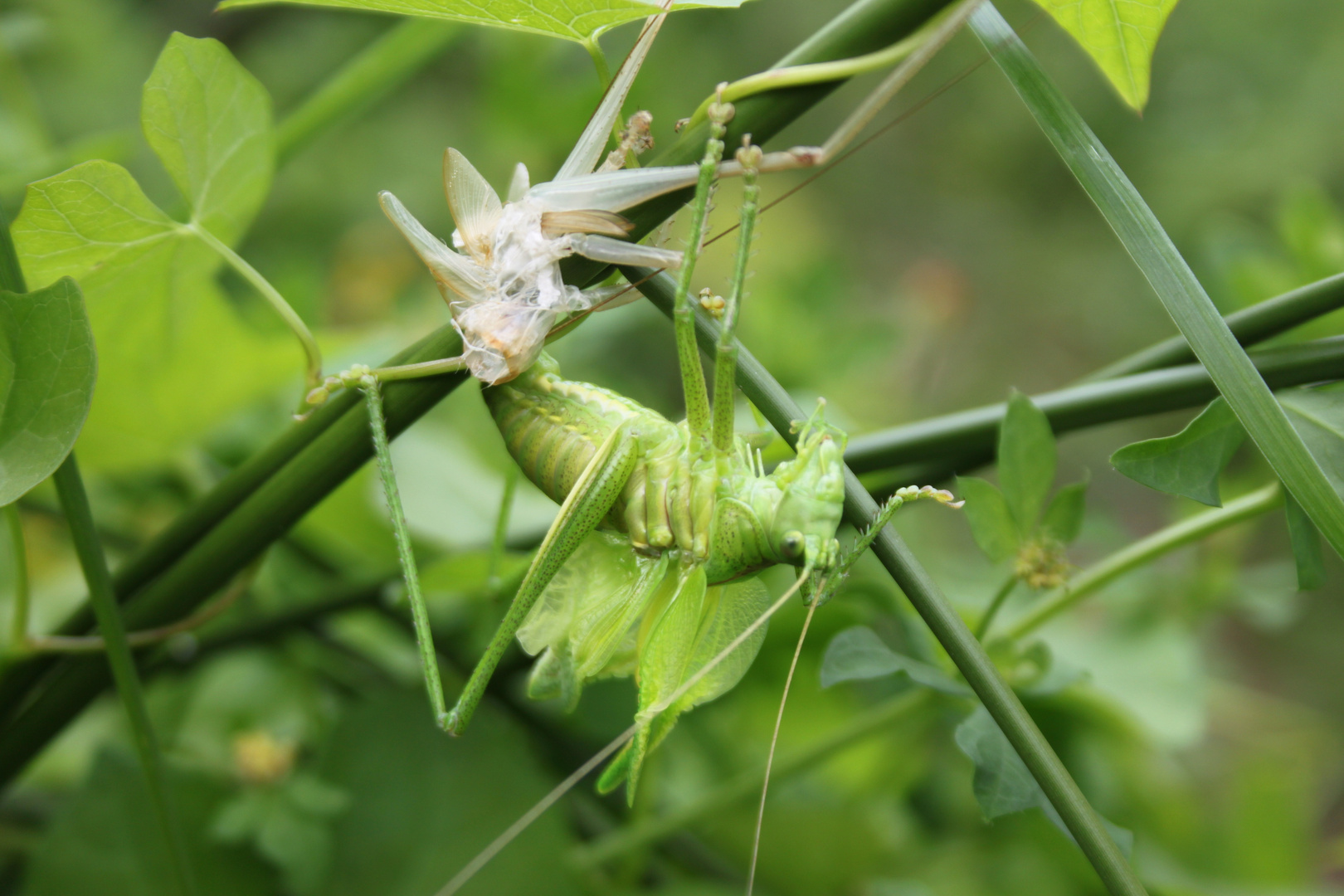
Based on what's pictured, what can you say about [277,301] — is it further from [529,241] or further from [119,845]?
[119,845]

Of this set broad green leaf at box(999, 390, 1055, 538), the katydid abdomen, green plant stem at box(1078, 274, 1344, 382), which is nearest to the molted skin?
the katydid abdomen

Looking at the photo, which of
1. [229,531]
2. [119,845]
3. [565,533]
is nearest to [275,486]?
[229,531]

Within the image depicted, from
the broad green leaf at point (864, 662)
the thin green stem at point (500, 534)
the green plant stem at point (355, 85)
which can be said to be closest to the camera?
the broad green leaf at point (864, 662)

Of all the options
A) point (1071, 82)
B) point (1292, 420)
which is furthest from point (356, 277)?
point (1071, 82)

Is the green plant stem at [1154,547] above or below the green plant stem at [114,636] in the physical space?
below

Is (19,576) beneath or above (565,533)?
above

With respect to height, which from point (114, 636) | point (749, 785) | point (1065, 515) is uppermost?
point (114, 636)

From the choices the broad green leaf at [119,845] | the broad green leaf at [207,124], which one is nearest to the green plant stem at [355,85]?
the broad green leaf at [207,124]

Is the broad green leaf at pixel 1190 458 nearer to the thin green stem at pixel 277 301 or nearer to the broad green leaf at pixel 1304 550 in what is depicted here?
the broad green leaf at pixel 1304 550
